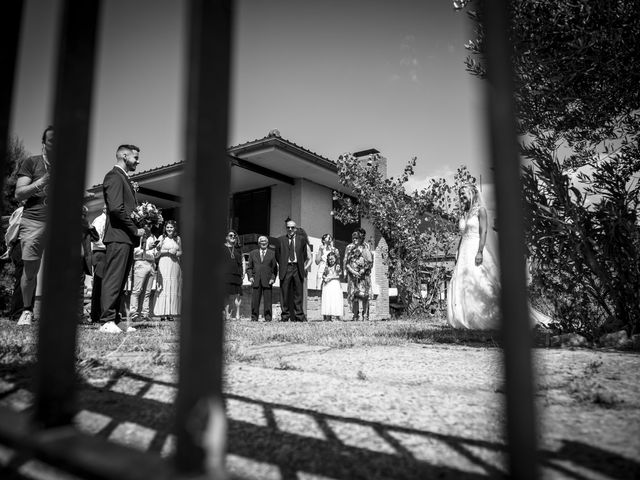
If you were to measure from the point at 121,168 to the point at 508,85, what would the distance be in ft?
15.5

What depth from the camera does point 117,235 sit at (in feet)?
14.8

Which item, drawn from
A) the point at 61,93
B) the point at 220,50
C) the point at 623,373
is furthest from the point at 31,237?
the point at 623,373

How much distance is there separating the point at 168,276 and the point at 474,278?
533 centimetres

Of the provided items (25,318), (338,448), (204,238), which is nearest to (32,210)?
(25,318)

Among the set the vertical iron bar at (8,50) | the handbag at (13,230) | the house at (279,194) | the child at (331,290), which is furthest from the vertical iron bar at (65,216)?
the house at (279,194)

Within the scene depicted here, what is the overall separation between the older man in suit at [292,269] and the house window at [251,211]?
438 cm

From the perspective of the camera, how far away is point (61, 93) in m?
0.69

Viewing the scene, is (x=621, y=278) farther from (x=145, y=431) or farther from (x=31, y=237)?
(x=31, y=237)

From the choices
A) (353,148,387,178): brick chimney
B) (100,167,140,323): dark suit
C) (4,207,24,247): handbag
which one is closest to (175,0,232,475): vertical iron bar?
(100,167,140,323): dark suit

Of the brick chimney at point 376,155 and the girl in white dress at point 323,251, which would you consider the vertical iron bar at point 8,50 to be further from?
the brick chimney at point 376,155

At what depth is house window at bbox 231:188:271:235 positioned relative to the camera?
1410 cm

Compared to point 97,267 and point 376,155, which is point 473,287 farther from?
point 376,155

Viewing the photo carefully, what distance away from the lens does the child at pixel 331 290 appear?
10.3 m

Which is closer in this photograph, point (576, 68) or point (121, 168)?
point (576, 68)
